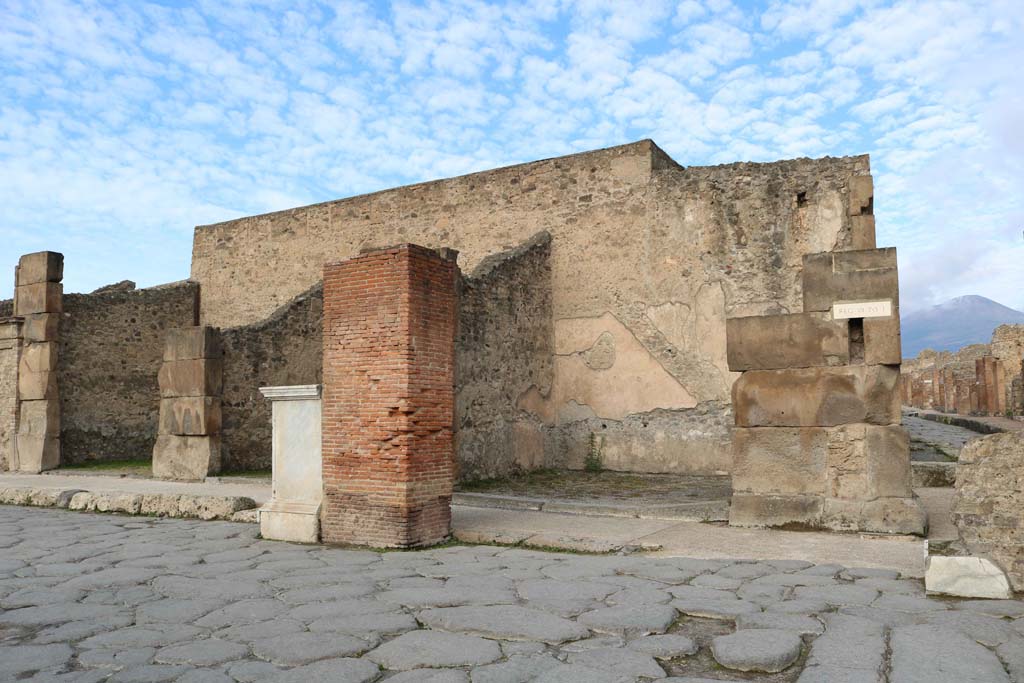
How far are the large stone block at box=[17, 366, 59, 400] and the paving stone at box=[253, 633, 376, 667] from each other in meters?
10.0

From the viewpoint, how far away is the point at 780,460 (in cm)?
598

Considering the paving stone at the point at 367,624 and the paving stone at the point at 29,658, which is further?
the paving stone at the point at 367,624

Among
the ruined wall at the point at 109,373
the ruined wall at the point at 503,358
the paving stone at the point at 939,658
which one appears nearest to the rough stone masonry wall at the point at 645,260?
the ruined wall at the point at 503,358

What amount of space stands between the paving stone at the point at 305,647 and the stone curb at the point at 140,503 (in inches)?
147

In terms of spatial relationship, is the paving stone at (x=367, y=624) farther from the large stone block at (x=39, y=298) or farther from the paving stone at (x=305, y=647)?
the large stone block at (x=39, y=298)

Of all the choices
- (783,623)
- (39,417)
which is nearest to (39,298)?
(39,417)

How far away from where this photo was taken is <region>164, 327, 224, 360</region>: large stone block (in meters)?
10.1

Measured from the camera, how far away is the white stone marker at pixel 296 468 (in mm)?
5680

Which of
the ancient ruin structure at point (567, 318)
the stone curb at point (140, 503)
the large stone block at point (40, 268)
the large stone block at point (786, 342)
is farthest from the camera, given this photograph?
the large stone block at point (40, 268)

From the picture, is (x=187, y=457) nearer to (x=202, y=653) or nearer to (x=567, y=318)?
(x=567, y=318)

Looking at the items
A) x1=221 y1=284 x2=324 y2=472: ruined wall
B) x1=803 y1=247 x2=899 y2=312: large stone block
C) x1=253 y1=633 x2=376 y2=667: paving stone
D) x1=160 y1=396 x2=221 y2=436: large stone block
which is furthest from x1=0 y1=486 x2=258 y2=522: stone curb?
x1=803 y1=247 x2=899 y2=312: large stone block

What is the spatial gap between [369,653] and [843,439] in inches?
162

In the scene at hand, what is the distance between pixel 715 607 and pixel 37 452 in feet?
36.0

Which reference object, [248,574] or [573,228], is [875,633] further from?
[573,228]
